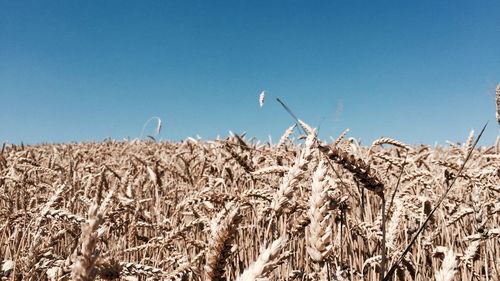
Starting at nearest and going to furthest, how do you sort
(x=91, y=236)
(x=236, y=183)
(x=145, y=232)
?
(x=91, y=236) < (x=145, y=232) < (x=236, y=183)

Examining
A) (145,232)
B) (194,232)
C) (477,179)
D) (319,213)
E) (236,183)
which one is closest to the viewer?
(319,213)

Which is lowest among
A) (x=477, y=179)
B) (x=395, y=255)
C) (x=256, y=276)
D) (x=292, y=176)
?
(x=256, y=276)

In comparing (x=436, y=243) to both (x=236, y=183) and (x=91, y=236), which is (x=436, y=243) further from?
(x=91, y=236)

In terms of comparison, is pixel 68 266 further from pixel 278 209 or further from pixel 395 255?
pixel 395 255

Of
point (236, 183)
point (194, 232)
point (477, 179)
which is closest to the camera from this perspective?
point (477, 179)

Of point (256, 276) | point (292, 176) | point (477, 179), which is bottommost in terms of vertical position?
point (256, 276)

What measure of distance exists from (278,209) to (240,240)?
5.03 feet

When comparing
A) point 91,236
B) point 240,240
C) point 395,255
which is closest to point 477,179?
point 395,255

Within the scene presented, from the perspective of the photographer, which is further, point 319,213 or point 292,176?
point 292,176

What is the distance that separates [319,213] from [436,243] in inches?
86.9

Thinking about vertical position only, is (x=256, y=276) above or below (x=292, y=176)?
below

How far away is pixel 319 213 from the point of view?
0.83 meters

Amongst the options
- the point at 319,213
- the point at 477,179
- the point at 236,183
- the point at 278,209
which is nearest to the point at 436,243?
the point at 477,179

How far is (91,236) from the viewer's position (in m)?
0.55
